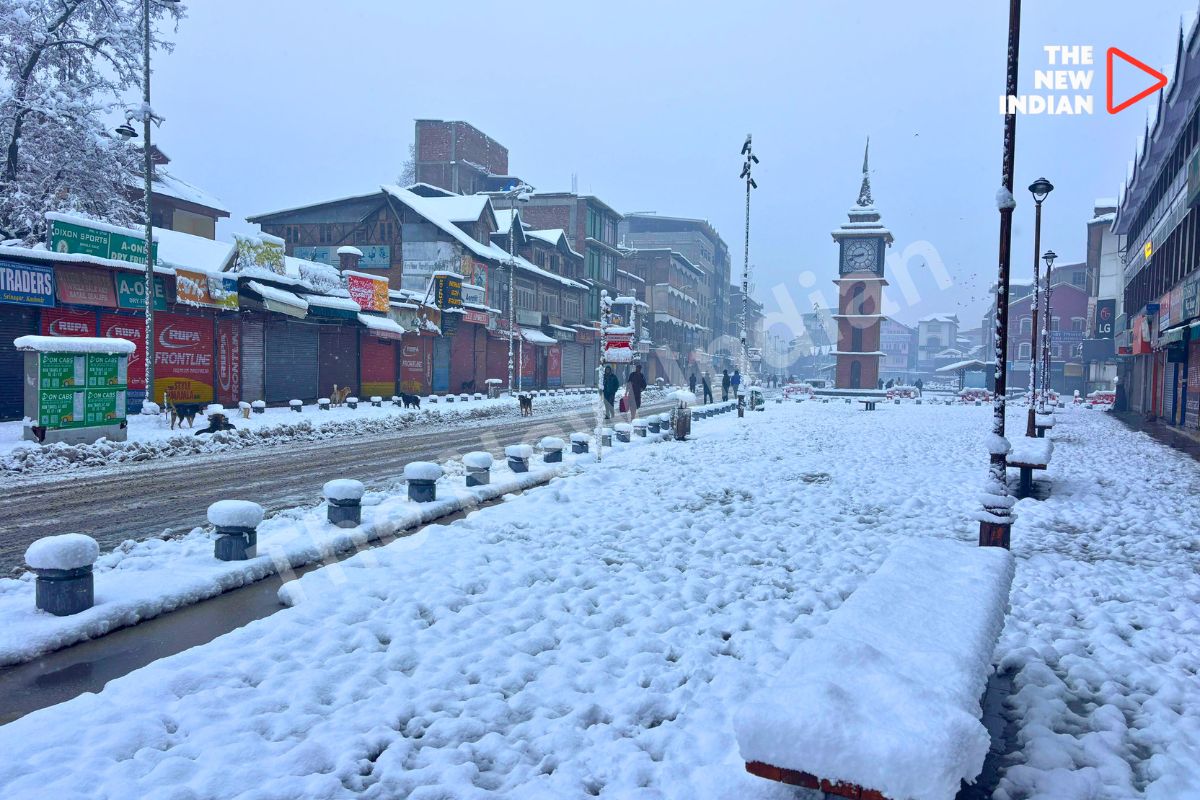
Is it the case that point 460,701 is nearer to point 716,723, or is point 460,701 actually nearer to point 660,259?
point 716,723

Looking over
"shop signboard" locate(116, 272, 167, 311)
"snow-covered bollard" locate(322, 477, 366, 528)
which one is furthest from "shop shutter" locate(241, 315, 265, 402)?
"snow-covered bollard" locate(322, 477, 366, 528)

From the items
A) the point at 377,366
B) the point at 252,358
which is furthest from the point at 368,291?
the point at 252,358

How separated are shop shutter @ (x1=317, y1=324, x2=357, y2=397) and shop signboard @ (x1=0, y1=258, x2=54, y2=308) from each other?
34.3 feet

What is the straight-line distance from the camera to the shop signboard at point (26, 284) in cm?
1794

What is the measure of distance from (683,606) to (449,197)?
4096cm

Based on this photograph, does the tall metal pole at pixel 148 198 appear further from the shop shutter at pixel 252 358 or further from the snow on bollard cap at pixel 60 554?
the snow on bollard cap at pixel 60 554

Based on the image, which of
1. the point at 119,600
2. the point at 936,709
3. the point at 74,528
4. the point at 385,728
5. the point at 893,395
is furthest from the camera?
the point at 893,395

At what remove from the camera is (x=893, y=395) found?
49.1 m

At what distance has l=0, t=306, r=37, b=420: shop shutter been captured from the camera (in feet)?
61.6

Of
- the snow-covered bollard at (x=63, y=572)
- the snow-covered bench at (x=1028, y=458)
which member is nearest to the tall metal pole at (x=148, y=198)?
the snow-covered bollard at (x=63, y=572)

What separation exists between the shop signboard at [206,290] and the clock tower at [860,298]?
156 ft

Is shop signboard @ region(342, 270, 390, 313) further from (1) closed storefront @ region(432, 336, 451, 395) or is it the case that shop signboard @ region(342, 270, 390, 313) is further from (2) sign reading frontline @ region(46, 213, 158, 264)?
(2) sign reading frontline @ region(46, 213, 158, 264)

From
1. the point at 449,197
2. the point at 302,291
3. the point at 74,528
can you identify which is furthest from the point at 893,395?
the point at 74,528

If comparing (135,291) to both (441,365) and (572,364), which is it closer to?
(441,365)
